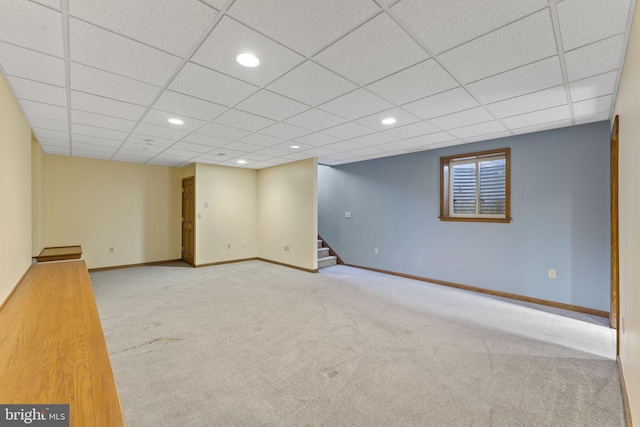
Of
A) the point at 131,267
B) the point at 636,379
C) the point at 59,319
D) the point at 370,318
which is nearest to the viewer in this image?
the point at 636,379

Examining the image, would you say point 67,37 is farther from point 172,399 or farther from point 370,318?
point 370,318

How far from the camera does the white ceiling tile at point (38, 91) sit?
2366 mm

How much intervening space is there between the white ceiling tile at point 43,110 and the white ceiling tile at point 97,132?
36 centimetres

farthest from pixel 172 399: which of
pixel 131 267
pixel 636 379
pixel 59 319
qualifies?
pixel 131 267

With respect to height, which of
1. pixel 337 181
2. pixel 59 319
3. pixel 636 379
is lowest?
pixel 636 379

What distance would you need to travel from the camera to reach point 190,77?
2.33 meters

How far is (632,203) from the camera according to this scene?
178cm

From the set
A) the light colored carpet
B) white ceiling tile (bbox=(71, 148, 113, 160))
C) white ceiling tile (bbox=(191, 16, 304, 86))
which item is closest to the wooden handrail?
the light colored carpet

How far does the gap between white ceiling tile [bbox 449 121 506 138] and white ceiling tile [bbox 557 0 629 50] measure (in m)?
1.81

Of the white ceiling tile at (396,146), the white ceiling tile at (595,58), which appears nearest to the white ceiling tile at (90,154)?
the white ceiling tile at (396,146)

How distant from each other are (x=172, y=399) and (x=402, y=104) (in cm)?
316

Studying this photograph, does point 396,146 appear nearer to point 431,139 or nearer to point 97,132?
point 431,139

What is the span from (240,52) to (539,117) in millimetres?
3399

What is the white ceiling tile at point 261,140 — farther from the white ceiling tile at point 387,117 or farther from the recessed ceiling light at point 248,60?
the recessed ceiling light at point 248,60
